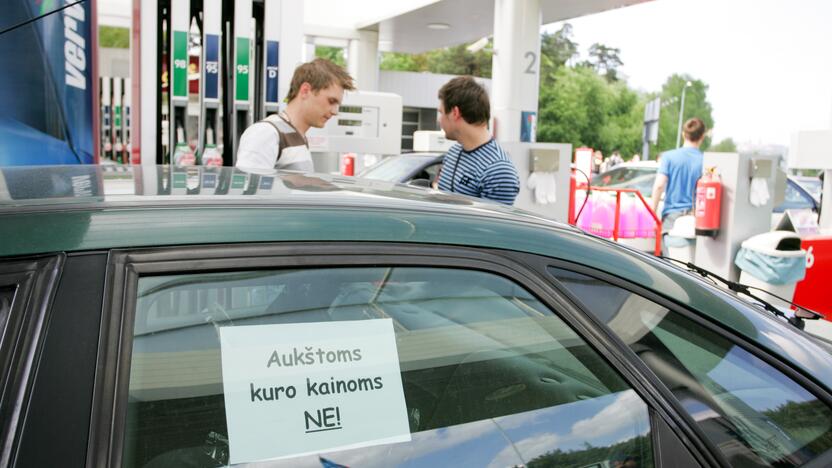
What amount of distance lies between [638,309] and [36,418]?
1.16 metres

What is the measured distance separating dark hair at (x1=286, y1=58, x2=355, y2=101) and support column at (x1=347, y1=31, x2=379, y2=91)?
1412 centimetres

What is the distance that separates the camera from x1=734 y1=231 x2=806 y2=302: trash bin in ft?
21.5

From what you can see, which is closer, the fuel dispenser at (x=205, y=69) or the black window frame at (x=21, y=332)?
the black window frame at (x=21, y=332)

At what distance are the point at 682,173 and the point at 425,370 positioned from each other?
→ 694cm

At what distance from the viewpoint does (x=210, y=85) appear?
4.71 metres

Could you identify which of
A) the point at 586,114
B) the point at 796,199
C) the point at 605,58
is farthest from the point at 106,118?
the point at 605,58

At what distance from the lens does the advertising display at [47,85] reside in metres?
3.62

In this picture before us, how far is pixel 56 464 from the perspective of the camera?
106cm

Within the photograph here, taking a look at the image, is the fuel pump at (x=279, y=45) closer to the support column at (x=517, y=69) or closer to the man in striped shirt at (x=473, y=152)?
the man in striped shirt at (x=473, y=152)

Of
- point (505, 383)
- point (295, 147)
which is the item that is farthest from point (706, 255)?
point (505, 383)

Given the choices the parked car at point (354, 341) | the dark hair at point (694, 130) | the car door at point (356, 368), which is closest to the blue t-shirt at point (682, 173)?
the dark hair at point (694, 130)

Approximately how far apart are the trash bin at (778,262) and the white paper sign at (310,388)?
5.85 meters

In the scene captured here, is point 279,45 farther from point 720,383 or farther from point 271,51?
point 720,383

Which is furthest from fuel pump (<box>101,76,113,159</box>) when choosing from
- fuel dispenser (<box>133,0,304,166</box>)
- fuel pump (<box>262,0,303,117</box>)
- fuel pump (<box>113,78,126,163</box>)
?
fuel pump (<box>262,0,303,117</box>)
